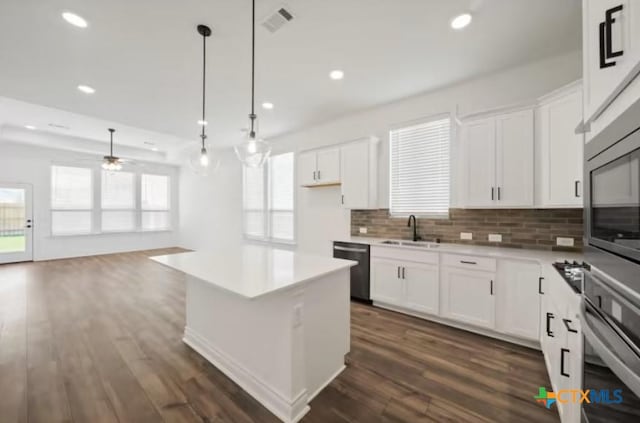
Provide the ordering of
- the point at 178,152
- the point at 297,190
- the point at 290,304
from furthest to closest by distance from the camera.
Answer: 1. the point at 178,152
2. the point at 297,190
3. the point at 290,304

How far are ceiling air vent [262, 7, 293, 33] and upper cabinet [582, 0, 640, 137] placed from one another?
192 centimetres

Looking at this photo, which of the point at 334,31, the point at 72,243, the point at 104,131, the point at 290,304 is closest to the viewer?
the point at 290,304

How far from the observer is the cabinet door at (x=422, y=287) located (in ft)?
9.66

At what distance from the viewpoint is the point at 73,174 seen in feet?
22.6

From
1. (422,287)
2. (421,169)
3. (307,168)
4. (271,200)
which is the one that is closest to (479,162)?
(421,169)

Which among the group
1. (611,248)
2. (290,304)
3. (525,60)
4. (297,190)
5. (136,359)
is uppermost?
(525,60)

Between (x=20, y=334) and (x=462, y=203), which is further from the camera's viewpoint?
(x=462, y=203)

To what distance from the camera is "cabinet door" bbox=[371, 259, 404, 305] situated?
10.6 feet

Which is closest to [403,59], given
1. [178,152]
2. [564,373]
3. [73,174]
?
[564,373]

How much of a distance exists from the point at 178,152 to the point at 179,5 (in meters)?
6.64

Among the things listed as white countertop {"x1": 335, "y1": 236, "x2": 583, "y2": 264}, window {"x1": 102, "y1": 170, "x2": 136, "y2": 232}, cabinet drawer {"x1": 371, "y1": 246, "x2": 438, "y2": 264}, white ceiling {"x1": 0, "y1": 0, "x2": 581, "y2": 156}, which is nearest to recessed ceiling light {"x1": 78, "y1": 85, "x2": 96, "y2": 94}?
white ceiling {"x1": 0, "y1": 0, "x2": 581, "y2": 156}

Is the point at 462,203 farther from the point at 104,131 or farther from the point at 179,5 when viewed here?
the point at 104,131

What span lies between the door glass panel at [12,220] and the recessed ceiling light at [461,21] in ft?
31.4

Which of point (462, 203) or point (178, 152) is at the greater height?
point (178, 152)
